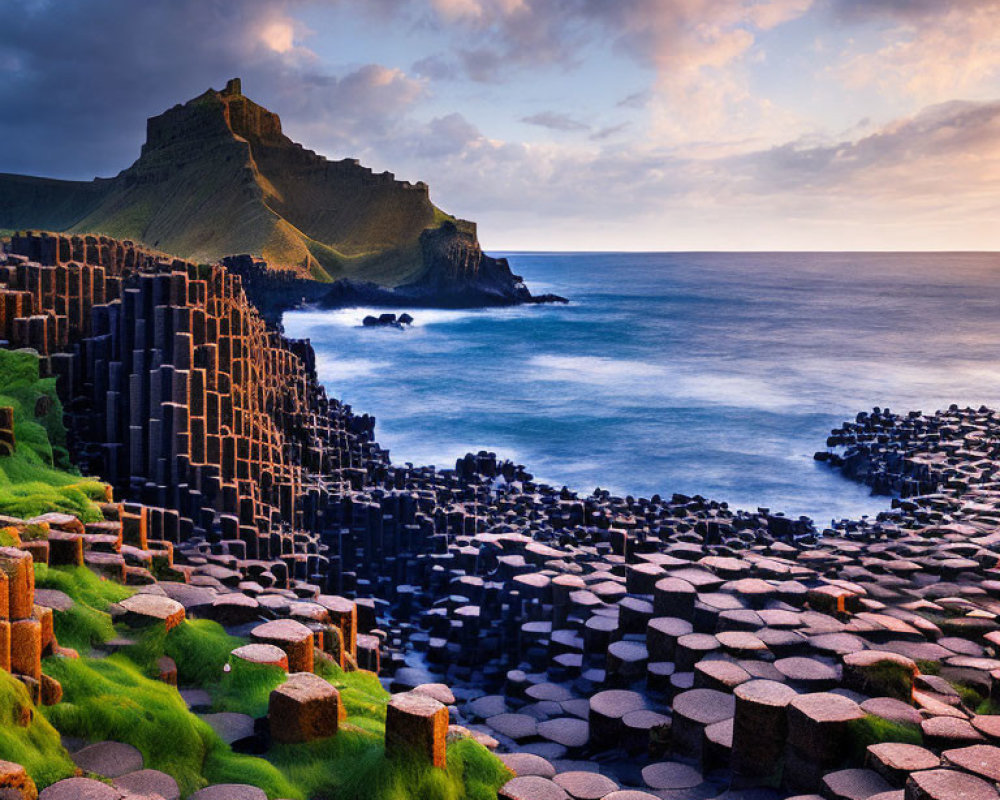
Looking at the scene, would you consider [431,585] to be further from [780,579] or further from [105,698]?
[105,698]

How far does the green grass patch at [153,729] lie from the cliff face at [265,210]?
9051cm

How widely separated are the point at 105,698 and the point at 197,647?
1.16 metres

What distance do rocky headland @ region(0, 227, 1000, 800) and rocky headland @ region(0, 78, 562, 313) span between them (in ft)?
229

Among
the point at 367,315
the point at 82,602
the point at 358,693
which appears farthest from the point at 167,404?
the point at 367,315

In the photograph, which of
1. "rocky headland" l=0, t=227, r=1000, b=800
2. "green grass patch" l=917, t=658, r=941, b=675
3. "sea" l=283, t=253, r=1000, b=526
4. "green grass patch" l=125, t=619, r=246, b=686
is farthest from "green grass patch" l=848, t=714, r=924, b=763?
"sea" l=283, t=253, r=1000, b=526

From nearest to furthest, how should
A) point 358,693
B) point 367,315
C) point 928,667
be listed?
point 358,693 → point 928,667 → point 367,315

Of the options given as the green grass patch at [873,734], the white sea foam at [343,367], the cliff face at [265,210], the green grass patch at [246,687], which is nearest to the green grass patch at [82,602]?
the green grass patch at [246,687]

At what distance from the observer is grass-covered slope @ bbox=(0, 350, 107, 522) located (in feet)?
25.7

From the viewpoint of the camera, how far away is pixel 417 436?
31219mm

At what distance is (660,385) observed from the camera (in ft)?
148

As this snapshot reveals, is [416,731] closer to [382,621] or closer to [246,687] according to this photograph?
[246,687]

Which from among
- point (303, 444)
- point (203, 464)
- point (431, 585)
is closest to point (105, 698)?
point (203, 464)

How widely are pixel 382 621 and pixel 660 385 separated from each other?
3540 centimetres

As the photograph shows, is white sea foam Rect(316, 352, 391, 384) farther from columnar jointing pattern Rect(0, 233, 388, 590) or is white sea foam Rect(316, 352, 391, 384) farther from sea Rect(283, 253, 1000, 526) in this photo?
columnar jointing pattern Rect(0, 233, 388, 590)
